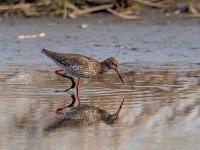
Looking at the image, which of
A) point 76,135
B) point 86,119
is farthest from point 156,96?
point 76,135

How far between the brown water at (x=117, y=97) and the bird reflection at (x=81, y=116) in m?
0.09

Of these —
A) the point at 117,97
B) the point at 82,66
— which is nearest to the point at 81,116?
the point at 117,97

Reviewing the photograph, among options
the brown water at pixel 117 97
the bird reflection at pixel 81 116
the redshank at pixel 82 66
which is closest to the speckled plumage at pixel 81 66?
the redshank at pixel 82 66

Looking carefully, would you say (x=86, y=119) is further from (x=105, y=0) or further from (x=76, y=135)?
(x=105, y=0)

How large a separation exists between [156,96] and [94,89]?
0.88 meters

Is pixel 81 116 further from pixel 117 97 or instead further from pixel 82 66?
pixel 82 66

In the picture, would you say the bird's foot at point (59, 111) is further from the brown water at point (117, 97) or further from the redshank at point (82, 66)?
the redshank at point (82, 66)

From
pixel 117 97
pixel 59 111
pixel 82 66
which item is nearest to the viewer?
pixel 59 111

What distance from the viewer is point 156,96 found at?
9.21 meters

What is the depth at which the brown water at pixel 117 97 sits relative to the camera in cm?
708

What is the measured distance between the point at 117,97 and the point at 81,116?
1.02 metres

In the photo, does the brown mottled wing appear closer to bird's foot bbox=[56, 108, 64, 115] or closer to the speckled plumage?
the speckled plumage

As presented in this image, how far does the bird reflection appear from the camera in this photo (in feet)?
25.6

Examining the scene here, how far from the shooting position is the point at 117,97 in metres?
9.15
